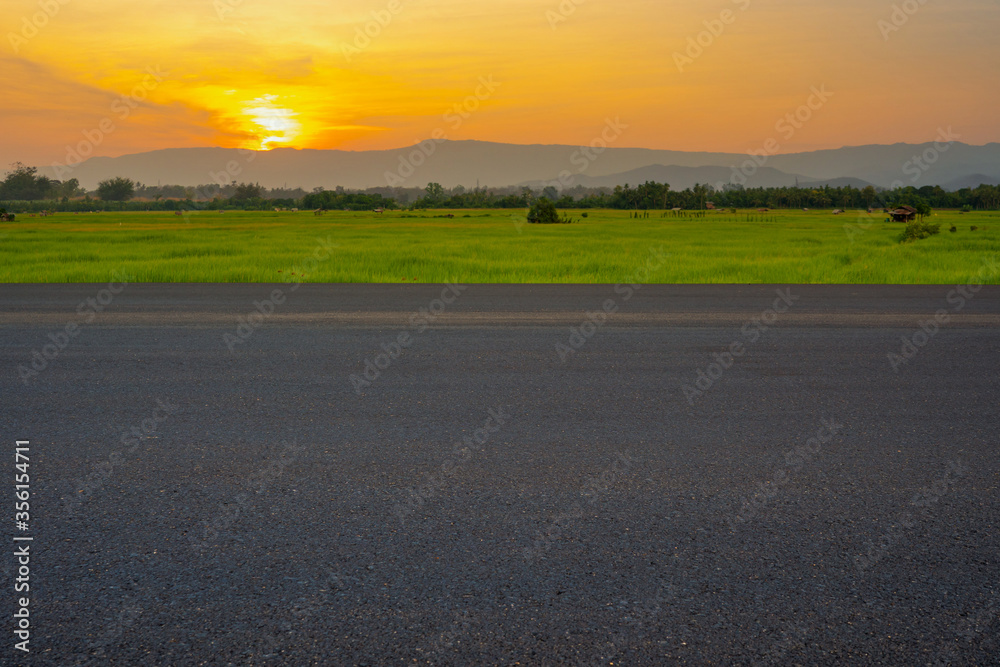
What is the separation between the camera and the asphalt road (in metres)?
3.01

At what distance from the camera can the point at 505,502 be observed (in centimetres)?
432

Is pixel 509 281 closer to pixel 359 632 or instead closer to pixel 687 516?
pixel 687 516

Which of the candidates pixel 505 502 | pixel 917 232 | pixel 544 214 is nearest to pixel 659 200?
pixel 544 214

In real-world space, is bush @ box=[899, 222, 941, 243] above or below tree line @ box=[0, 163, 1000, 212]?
below

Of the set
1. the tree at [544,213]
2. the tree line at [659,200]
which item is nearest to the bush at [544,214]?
the tree at [544,213]

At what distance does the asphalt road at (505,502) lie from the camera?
3014 mm

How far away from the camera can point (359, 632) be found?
9.80ft

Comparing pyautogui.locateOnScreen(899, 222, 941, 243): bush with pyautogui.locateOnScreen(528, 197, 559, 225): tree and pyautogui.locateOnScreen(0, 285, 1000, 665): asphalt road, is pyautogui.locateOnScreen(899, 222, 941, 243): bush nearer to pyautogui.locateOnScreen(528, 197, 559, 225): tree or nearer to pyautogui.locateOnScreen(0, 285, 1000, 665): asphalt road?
pyautogui.locateOnScreen(528, 197, 559, 225): tree

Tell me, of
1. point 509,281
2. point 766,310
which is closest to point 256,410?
point 766,310

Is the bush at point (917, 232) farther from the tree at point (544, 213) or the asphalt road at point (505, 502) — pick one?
the asphalt road at point (505, 502)

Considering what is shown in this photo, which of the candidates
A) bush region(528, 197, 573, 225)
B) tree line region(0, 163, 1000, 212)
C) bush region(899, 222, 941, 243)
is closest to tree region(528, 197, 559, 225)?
bush region(528, 197, 573, 225)

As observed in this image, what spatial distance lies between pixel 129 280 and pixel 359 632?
58.2ft

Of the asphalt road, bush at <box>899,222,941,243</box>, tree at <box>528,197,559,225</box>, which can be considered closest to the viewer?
the asphalt road

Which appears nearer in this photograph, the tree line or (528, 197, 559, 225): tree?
(528, 197, 559, 225): tree
